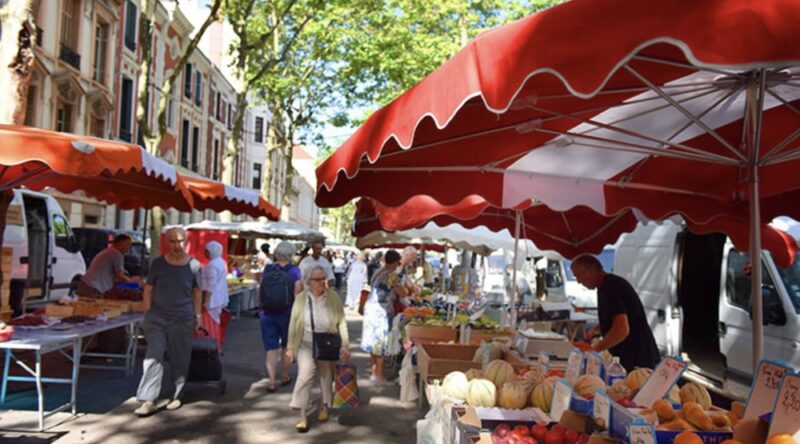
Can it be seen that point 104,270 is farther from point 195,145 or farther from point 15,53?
point 195,145


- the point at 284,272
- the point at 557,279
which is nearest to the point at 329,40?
the point at 557,279

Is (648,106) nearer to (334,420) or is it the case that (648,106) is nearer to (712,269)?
(334,420)

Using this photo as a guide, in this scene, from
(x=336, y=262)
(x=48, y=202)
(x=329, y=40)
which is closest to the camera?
(x=48, y=202)

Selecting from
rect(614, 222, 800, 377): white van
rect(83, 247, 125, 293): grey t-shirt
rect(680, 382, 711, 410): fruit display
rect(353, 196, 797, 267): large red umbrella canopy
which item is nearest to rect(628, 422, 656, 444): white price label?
rect(680, 382, 711, 410): fruit display

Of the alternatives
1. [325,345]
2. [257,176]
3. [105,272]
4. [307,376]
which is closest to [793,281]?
[325,345]

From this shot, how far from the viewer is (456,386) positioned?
3650 millimetres

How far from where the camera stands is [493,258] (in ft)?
79.9

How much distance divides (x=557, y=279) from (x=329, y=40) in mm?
12036

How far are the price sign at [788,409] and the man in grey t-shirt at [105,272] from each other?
856cm

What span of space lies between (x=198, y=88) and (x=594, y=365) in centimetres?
3847

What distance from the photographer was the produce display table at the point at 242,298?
15.1 m

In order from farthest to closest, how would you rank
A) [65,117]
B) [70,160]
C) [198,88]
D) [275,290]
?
[198,88] < [65,117] < [275,290] < [70,160]

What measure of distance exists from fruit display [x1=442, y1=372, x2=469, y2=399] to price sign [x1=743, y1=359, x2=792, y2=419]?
1.46m

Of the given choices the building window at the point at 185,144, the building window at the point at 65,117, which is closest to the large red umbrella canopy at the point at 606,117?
the building window at the point at 65,117
